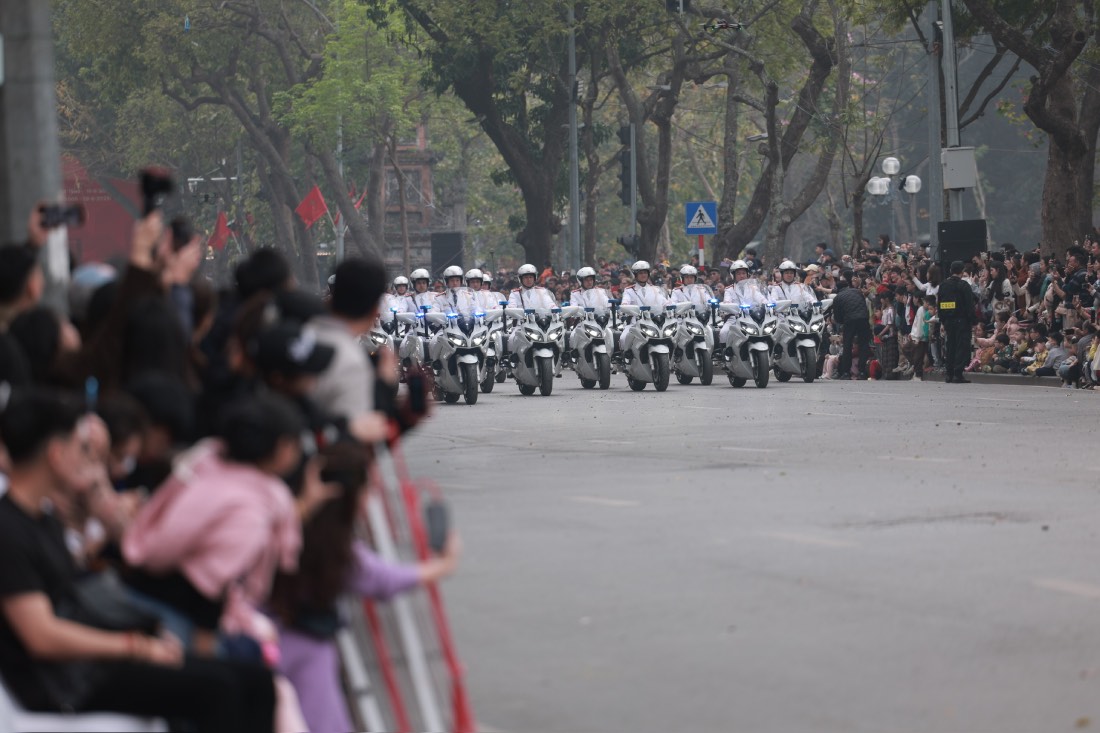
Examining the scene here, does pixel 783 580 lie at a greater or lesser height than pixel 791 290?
lesser

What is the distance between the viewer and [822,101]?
184 feet

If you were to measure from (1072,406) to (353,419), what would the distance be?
18.4m

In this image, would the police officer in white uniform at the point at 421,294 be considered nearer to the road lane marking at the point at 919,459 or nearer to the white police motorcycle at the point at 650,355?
the white police motorcycle at the point at 650,355

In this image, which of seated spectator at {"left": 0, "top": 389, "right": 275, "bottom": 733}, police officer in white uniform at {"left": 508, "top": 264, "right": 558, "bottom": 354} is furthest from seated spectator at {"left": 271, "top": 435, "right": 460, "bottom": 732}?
police officer in white uniform at {"left": 508, "top": 264, "right": 558, "bottom": 354}

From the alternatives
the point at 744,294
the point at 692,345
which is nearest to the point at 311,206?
the point at 692,345

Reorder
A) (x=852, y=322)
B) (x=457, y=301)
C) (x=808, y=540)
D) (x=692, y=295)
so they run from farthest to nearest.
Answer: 1. (x=852, y=322)
2. (x=692, y=295)
3. (x=457, y=301)
4. (x=808, y=540)

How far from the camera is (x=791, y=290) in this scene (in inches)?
1286

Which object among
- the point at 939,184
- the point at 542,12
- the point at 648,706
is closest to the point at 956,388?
the point at 939,184

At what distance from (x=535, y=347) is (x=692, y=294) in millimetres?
3414

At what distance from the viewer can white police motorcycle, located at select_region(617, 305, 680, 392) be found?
3111cm

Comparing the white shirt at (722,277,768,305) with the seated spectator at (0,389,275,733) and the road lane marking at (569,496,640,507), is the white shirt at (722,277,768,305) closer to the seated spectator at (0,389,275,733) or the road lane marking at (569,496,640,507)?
the road lane marking at (569,496,640,507)

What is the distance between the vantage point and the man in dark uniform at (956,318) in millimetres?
30266

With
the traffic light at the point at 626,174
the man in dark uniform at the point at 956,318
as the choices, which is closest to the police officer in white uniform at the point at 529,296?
the man in dark uniform at the point at 956,318

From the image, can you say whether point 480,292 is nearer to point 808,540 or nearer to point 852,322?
point 852,322
